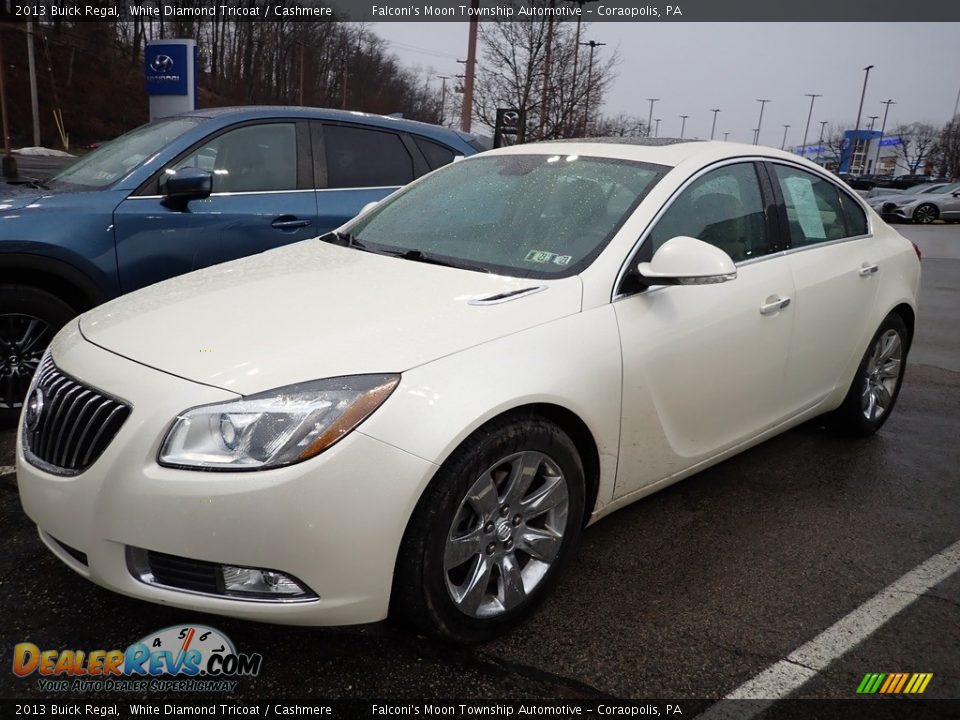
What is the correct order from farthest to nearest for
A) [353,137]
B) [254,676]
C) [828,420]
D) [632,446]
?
[353,137] < [828,420] < [632,446] < [254,676]

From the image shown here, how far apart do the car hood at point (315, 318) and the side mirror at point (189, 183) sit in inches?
53.2

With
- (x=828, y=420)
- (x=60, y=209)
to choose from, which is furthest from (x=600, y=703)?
(x=60, y=209)

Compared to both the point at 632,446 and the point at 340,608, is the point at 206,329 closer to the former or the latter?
the point at 340,608

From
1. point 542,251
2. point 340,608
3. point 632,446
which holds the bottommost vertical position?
point 340,608

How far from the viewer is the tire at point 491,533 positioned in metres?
2.13

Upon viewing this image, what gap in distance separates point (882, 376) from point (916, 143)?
11144 cm

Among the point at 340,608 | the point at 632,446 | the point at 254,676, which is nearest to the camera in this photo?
the point at 340,608

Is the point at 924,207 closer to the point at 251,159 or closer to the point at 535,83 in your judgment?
the point at 535,83

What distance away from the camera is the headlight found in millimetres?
1979

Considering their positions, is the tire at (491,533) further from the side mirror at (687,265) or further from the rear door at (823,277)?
the rear door at (823,277)

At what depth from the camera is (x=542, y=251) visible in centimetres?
284

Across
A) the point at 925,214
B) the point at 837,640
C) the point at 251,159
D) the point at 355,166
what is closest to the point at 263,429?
the point at 837,640

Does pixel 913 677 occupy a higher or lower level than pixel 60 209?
lower

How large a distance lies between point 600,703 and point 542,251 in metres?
1.51
